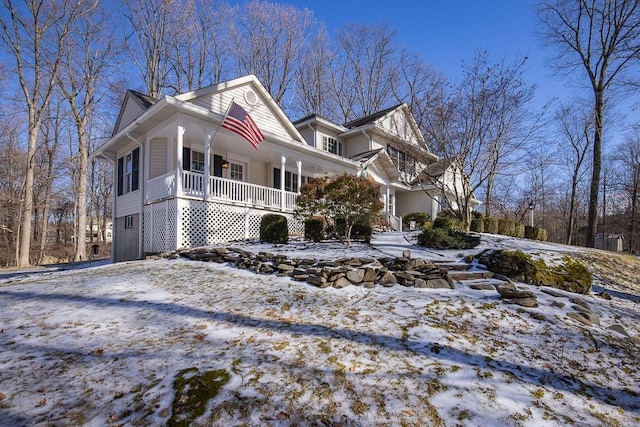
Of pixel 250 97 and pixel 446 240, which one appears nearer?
pixel 446 240

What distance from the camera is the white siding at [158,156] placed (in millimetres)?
10953

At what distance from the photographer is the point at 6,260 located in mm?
18922

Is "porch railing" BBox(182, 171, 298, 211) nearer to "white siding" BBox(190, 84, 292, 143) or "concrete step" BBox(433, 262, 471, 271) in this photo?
"white siding" BBox(190, 84, 292, 143)

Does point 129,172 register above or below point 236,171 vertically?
below

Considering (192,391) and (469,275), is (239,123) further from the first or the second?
(192,391)

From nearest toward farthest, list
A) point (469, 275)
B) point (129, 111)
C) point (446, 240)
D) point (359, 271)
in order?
point (359, 271) → point (469, 275) → point (446, 240) → point (129, 111)

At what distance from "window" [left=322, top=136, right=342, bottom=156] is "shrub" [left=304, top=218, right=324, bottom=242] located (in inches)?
382

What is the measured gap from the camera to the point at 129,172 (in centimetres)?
1198

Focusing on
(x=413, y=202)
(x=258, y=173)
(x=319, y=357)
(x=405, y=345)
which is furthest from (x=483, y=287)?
(x=413, y=202)

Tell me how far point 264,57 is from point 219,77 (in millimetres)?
3844

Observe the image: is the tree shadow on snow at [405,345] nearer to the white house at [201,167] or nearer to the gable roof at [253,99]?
the white house at [201,167]

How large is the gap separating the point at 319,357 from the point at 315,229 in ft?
20.4

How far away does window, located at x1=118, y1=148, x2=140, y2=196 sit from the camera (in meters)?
Answer: 11.5

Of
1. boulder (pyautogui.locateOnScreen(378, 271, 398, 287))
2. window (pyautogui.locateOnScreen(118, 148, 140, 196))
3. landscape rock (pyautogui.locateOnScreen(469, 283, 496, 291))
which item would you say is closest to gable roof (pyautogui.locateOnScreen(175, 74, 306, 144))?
window (pyautogui.locateOnScreen(118, 148, 140, 196))
